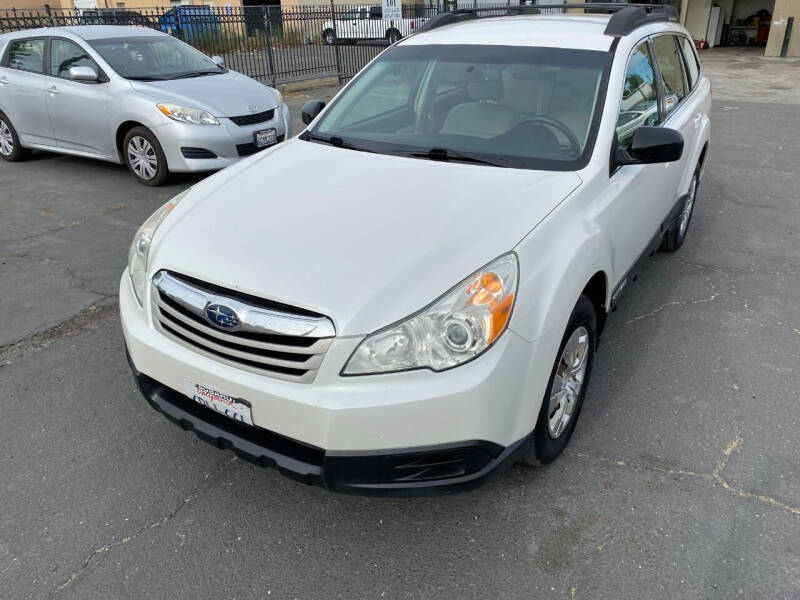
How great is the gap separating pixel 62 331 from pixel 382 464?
9.39ft

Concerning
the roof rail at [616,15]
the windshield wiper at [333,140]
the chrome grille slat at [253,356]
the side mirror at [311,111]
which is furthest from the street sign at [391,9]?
the chrome grille slat at [253,356]

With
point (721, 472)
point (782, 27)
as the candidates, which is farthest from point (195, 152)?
point (782, 27)

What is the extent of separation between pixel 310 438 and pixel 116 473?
3.96 feet

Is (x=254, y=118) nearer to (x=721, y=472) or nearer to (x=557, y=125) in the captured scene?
→ (x=557, y=125)

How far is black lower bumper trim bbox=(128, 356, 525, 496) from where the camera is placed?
207 cm

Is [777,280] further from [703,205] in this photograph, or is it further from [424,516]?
[424,516]

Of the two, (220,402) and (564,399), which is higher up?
(220,402)

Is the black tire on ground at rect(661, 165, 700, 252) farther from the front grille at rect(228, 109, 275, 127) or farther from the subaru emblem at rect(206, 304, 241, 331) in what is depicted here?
the front grille at rect(228, 109, 275, 127)

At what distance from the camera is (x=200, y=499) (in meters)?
2.61

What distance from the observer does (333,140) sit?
3426 mm

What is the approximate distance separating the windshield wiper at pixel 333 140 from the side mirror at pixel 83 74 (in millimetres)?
4599

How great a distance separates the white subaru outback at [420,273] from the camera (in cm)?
204

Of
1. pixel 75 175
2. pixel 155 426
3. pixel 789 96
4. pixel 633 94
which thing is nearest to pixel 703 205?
pixel 633 94

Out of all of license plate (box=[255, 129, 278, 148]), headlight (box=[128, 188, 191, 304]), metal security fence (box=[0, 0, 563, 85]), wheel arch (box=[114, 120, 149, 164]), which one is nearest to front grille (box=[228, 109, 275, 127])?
license plate (box=[255, 129, 278, 148])
